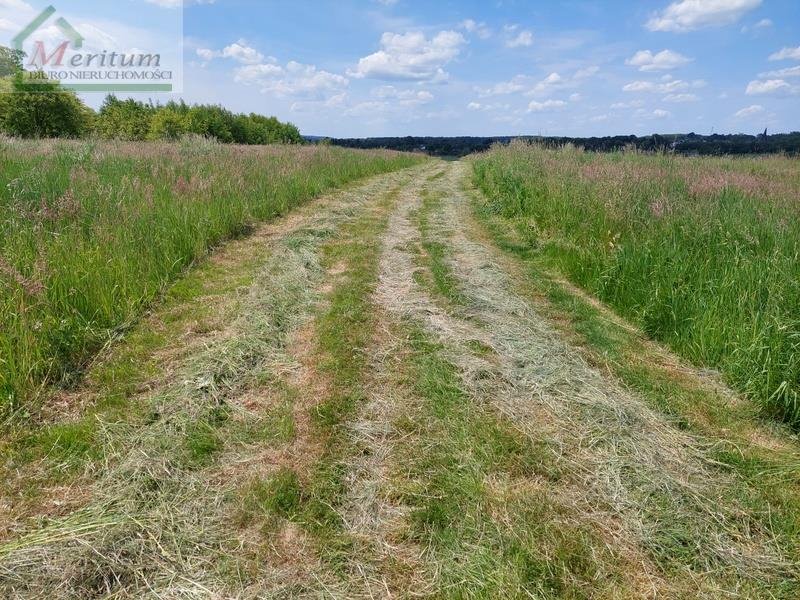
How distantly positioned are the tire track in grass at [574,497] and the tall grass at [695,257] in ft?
3.79

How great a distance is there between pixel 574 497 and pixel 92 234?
5.80 meters

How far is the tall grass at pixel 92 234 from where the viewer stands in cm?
388

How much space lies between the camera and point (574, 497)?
2820 mm

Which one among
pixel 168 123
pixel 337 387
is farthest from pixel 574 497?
pixel 168 123

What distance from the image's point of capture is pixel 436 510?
8.83ft

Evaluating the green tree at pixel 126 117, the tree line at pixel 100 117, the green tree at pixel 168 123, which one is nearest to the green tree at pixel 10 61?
the tree line at pixel 100 117

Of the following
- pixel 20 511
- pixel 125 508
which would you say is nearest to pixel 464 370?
pixel 125 508

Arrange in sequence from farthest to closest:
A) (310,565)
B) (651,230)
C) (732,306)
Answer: (651,230) < (732,306) < (310,565)

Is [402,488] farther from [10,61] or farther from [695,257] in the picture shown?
[10,61]

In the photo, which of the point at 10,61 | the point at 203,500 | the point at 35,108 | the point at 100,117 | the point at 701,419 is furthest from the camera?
the point at 100,117

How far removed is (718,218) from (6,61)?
47.4m

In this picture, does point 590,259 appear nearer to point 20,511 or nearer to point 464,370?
point 464,370

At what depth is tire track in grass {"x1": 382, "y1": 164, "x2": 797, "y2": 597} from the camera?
2.34 meters

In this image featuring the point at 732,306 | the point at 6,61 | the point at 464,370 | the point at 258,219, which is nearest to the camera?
the point at 464,370
